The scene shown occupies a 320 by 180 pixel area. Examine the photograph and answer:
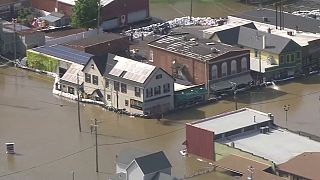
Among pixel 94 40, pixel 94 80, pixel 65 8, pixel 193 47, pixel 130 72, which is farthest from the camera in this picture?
pixel 65 8

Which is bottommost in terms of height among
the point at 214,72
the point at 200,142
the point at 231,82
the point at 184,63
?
the point at 200,142

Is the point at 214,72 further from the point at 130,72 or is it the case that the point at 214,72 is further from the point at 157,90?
the point at 130,72

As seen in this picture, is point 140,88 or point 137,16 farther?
point 137,16

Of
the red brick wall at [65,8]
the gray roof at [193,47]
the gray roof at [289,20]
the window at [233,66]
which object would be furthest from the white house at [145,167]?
the red brick wall at [65,8]

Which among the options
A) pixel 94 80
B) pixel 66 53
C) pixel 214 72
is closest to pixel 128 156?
pixel 94 80

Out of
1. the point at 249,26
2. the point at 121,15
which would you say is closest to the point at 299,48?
the point at 249,26

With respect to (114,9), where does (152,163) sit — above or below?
below
